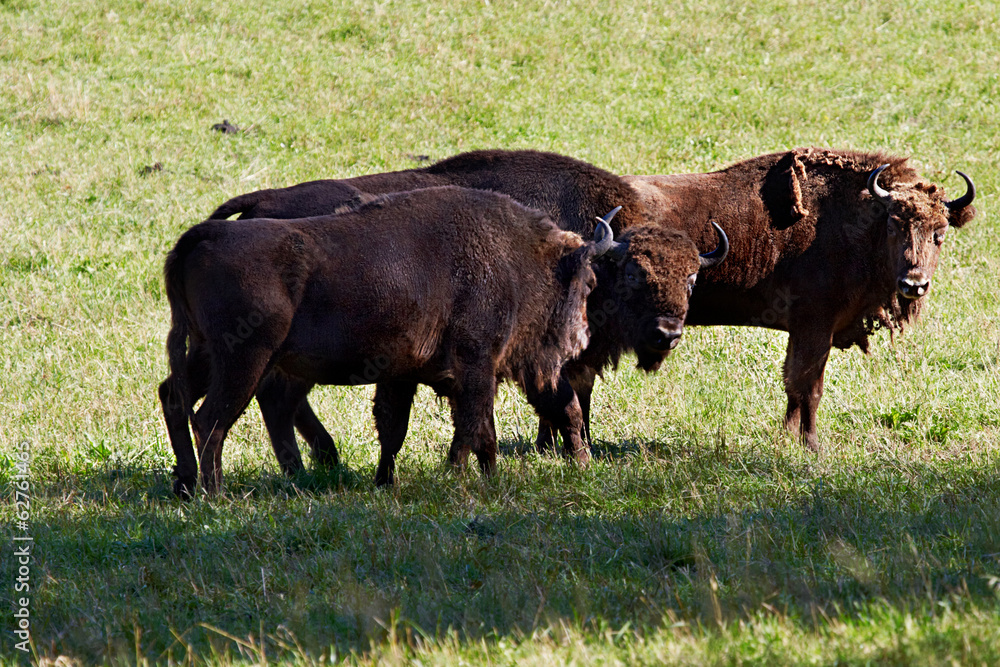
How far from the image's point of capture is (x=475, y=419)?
23.4 feet

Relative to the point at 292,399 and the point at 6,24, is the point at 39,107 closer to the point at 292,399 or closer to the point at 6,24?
the point at 6,24

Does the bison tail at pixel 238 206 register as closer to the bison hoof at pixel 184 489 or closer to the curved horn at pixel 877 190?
the bison hoof at pixel 184 489

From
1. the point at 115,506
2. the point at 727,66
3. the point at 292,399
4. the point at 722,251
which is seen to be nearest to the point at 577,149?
the point at 727,66

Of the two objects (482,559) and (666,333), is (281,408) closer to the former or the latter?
(666,333)

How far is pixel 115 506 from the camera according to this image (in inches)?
258

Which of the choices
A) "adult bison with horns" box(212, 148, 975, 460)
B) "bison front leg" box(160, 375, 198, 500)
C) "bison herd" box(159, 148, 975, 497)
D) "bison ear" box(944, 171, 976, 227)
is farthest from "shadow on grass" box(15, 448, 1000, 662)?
"bison ear" box(944, 171, 976, 227)

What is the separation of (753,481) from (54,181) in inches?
488

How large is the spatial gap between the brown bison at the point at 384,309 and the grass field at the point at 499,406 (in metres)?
0.56

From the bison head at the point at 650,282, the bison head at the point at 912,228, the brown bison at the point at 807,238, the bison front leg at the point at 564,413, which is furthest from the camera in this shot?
the brown bison at the point at 807,238

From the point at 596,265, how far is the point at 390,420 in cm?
203

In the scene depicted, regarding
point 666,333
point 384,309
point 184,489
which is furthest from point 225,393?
point 666,333

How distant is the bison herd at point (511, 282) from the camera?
6.48 m

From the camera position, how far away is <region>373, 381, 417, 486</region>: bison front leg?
7316 mm

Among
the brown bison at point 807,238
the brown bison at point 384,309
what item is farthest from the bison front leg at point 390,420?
the brown bison at point 807,238
